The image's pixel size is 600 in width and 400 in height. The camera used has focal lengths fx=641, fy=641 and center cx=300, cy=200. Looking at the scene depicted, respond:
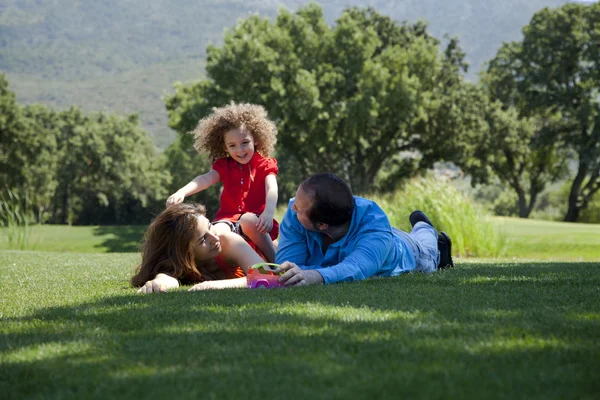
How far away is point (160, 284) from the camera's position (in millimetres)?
5051

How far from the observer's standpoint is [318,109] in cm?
2791

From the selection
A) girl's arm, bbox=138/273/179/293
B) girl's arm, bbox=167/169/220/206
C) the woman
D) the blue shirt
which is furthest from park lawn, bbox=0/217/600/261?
girl's arm, bbox=138/273/179/293

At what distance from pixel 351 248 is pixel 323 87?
2507 cm

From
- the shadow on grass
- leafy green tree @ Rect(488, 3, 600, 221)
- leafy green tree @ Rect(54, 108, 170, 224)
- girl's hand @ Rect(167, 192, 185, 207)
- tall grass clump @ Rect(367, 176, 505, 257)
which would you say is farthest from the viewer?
leafy green tree @ Rect(54, 108, 170, 224)

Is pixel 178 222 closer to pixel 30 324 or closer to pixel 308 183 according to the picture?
pixel 308 183

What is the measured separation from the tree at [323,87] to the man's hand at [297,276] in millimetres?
23035

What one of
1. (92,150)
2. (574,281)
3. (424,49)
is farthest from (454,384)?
(92,150)

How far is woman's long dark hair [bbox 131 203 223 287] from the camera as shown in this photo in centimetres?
538

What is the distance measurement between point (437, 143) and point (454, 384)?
32.6m

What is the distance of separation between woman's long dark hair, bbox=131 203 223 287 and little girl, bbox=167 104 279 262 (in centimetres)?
90

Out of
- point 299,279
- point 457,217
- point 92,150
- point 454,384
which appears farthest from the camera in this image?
point 92,150

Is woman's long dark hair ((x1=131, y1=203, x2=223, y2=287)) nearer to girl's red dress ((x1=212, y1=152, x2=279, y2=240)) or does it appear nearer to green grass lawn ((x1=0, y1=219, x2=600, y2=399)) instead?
green grass lawn ((x1=0, y1=219, x2=600, y2=399))

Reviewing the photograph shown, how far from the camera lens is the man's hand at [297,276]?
4590 millimetres

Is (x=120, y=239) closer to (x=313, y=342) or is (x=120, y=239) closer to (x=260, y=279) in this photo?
(x=260, y=279)
